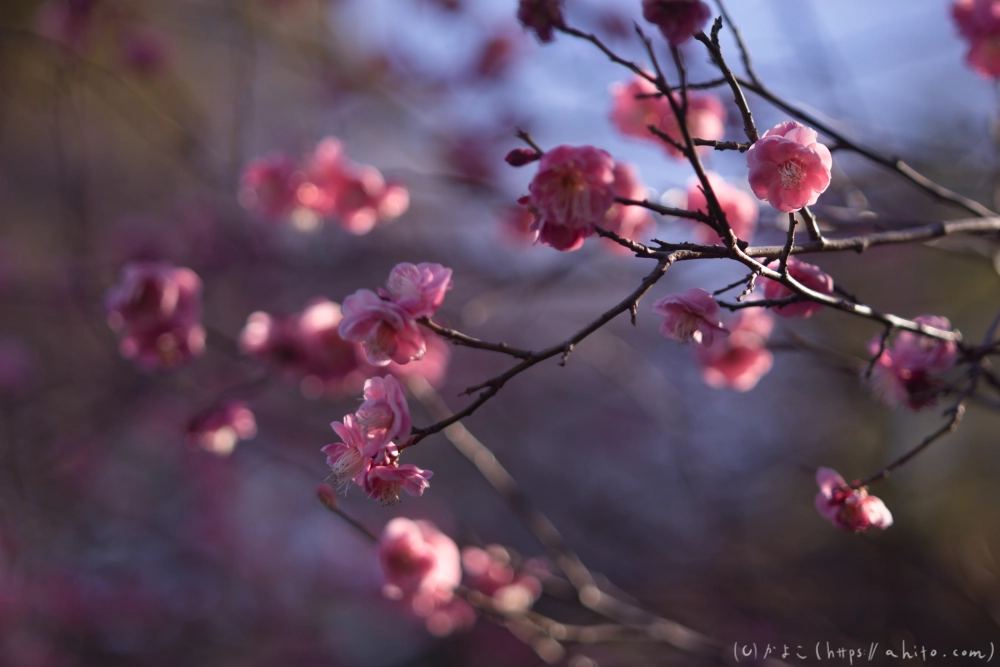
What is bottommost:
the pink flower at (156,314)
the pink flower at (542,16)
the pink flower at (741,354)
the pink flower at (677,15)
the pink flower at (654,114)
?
the pink flower at (156,314)

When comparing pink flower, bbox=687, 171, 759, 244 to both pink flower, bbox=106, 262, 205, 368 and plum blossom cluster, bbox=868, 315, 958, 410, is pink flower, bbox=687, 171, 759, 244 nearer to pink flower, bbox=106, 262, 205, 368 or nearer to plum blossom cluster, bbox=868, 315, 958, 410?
plum blossom cluster, bbox=868, 315, 958, 410

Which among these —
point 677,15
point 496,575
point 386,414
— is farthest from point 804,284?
point 496,575

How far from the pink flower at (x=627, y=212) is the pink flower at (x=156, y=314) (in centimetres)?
113

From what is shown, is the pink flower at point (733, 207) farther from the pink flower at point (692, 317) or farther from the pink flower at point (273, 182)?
the pink flower at point (273, 182)

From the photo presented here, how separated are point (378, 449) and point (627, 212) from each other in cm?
93

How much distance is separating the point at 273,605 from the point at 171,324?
9.39 feet

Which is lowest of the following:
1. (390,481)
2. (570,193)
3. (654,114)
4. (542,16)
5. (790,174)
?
(390,481)

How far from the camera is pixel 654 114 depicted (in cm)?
163

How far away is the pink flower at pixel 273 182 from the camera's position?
201cm

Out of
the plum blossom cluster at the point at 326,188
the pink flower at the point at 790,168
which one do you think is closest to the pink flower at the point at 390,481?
the pink flower at the point at 790,168

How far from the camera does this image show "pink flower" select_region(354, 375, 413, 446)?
0.89 m

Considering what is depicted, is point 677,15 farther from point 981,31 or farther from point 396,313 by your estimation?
point 981,31

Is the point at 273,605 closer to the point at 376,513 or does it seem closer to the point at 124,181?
the point at 376,513

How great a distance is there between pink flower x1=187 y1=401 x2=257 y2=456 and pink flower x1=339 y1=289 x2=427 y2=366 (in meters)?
0.82
